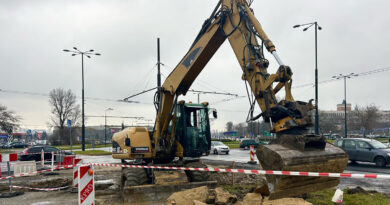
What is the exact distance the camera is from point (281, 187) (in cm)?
505

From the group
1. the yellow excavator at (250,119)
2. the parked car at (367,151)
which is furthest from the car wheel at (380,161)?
the yellow excavator at (250,119)

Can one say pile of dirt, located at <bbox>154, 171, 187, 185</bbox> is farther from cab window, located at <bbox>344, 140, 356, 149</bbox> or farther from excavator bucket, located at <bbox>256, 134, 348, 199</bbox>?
cab window, located at <bbox>344, 140, 356, 149</bbox>

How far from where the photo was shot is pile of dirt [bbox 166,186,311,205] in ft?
18.3

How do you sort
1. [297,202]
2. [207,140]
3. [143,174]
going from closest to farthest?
[297,202], [143,174], [207,140]

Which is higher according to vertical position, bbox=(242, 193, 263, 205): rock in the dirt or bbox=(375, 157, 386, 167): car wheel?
bbox=(242, 193, 263, 205): rock in the dirt

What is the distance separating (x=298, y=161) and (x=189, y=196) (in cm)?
308

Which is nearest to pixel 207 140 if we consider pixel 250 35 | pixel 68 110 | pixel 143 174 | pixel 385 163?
pixel 143 174

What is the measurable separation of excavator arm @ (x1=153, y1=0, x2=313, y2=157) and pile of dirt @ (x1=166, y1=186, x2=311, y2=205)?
1.36 meters

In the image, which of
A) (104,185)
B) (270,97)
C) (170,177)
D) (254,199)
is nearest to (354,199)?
(254,199)

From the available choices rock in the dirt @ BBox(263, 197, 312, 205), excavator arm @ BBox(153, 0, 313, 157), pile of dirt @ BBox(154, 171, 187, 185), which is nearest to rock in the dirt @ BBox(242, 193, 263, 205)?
rock in the dirt @ BBox(263, 197, 312, 205)

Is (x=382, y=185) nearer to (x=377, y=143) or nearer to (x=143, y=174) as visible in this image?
(x=377, y=143)

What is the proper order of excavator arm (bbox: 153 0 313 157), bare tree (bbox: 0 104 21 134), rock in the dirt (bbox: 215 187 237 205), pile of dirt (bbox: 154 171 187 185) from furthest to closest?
bare tree (bbox: 0 104 21 134), pile of dirt (bbox: 154 171 187 185), rock in the dirt (bbox: 215 187 237 205), excavator arm (bbox: 153 0 313 157)

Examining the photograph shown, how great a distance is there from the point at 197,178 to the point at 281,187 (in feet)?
12.6

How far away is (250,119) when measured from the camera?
6.53 m
